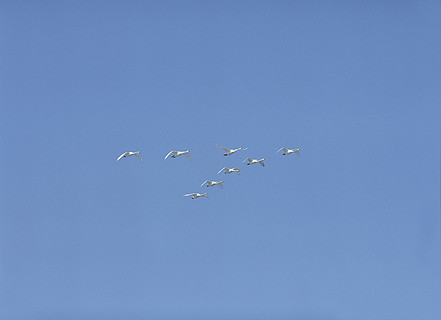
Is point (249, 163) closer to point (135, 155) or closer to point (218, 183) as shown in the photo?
point (218, 183)

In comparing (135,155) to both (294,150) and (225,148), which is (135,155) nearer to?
(225,148)

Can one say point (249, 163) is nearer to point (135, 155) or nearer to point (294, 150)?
point (294, 150)

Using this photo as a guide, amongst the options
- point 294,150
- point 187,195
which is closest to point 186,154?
point 187,195

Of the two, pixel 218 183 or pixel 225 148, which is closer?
pixel 225 148

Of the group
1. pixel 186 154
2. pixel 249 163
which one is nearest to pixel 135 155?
pixel 186 154

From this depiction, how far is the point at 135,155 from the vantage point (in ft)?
605

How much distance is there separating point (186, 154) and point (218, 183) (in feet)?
41.8

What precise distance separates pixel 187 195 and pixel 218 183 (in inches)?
375

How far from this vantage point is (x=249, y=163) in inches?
7559

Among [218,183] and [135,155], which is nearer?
[135,155]

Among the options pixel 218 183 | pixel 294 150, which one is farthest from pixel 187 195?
pixel 294 150

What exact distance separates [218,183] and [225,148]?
16.7 m

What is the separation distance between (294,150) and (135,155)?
3768 centimetres

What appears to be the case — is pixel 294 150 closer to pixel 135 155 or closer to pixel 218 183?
pixel 218 183
